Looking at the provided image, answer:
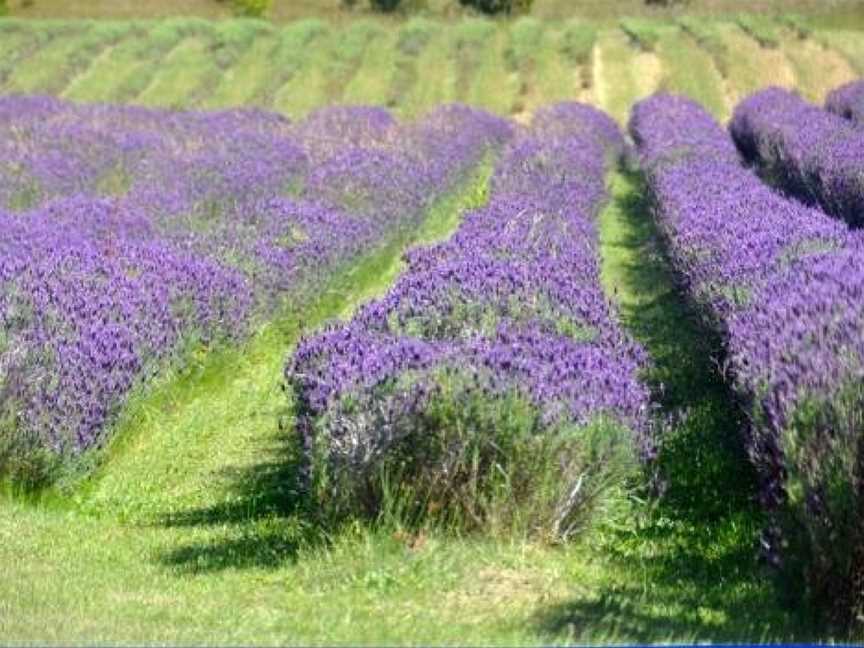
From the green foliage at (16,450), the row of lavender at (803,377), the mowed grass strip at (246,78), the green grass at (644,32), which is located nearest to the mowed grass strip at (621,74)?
the green grass at (644,32)

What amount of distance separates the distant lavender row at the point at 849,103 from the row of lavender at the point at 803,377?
15.0 meters

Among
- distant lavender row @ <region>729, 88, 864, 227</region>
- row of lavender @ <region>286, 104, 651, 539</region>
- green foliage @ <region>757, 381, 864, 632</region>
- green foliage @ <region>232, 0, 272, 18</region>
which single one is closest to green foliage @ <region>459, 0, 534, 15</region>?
green foliage @ <region>232, 0, 272, 18</region>

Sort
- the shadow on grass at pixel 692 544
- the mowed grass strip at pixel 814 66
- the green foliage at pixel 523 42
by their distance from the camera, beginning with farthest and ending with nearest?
the green foliage at pixel 523 42 < the mowed grass strip at pixel 814 66 < the shadow on grass at pixel 692 544

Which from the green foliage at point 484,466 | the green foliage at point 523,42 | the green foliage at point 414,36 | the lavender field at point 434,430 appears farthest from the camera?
the green foliage at point 414,36

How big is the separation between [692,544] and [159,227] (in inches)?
402

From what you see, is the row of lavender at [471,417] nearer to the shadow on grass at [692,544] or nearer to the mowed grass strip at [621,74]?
the shadow on grass at [692,544]

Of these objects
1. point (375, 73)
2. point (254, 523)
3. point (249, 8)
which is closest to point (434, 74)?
point (375, 73)

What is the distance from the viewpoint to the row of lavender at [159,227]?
1176 centimetres

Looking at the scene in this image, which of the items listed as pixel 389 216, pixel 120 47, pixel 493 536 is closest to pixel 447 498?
pixel 493 536

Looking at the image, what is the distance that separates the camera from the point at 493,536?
874 cm

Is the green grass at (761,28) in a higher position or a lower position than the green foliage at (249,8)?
higher

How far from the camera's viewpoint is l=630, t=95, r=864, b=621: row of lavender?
745 cm

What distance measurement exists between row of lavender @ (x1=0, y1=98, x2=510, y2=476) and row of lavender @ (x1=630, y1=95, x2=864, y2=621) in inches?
149

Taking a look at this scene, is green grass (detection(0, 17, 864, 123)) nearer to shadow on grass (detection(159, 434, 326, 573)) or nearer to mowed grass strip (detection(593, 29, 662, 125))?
mowed grass strip (detection(593, 29, 662, 125))
